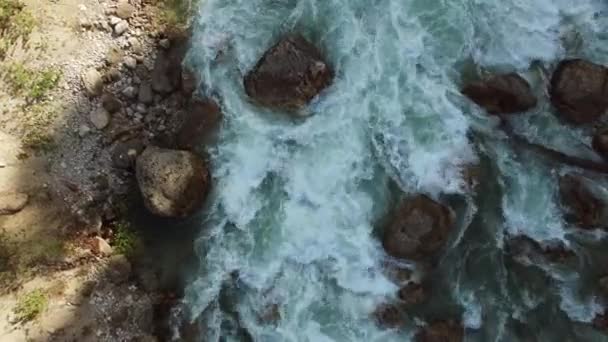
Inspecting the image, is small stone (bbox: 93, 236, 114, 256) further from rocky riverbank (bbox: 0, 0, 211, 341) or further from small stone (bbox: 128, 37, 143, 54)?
small stone (bbox: 128, 37, 143, 54)

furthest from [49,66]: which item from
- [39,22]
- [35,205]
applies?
[35,205]

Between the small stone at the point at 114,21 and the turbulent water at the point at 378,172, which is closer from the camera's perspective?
the turbulent water at the point at 378,172

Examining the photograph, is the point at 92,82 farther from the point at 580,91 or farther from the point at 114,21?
the point at 580,91

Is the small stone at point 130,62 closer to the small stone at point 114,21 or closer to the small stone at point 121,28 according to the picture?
the small stone at point 121,28

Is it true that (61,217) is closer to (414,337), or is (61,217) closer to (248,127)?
(248,127)

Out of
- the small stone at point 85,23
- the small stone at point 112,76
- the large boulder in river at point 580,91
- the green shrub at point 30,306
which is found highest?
the large boulder in river at point 580,91

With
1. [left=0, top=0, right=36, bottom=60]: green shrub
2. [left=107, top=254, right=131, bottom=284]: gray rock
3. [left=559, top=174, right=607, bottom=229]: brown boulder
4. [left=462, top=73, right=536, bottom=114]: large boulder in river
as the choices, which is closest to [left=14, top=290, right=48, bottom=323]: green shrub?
[left=107, top=254, right=131, bottom=284]: gray rock

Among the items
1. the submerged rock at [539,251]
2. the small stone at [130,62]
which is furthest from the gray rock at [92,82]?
the submerged rock at [539,251]
